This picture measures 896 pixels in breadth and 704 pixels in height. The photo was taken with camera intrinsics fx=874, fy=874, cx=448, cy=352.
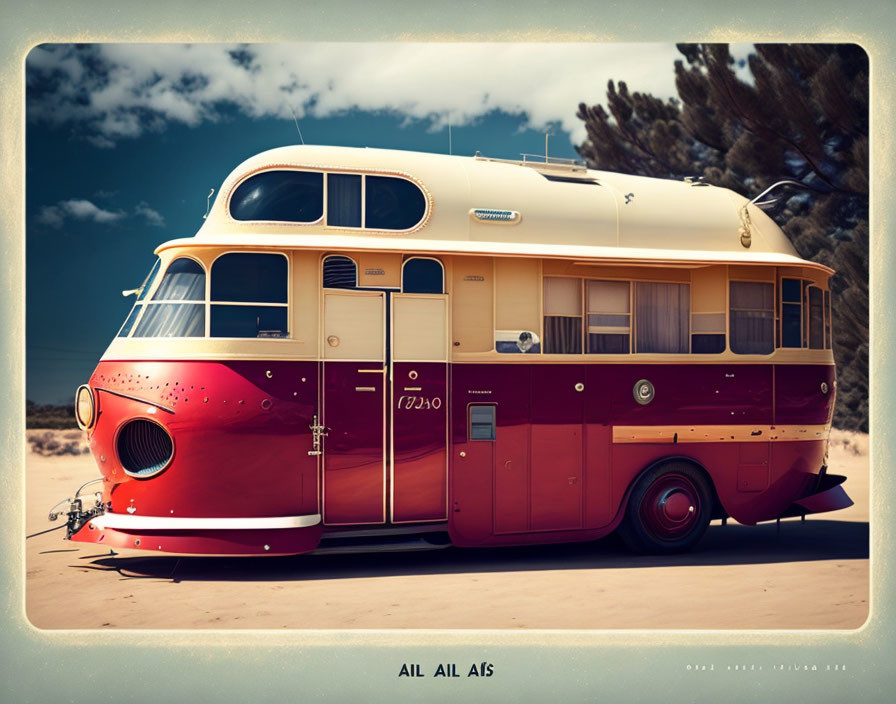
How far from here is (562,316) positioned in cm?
801

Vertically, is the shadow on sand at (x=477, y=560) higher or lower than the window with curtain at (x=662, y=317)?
lower

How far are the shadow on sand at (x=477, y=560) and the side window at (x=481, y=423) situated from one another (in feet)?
3.80

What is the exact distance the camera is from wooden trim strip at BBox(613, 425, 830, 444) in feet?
26.6

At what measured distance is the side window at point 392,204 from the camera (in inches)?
300

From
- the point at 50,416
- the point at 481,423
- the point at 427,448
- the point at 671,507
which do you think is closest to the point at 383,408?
the point at 427,448

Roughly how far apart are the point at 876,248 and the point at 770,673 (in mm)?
3022

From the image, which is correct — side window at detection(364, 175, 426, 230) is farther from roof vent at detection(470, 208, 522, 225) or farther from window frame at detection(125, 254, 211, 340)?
window frame at detection(125, 254, 211, 340)

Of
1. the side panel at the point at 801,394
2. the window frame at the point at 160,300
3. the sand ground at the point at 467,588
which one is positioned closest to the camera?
the sand ground at the point at 467,588

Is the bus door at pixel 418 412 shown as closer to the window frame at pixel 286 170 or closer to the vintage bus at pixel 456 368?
the vintage bus at pixel 456 368

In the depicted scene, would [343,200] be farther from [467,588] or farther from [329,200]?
[467,588]

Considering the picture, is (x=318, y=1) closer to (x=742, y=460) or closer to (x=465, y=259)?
(x=465, y=259)

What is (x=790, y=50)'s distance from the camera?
827 cm

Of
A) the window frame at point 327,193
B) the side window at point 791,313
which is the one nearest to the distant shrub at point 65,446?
the window frame at point 327,193

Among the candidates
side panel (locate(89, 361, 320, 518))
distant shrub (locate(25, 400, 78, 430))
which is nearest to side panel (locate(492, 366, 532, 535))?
side panel (locate(89, 361, 320, 518))
